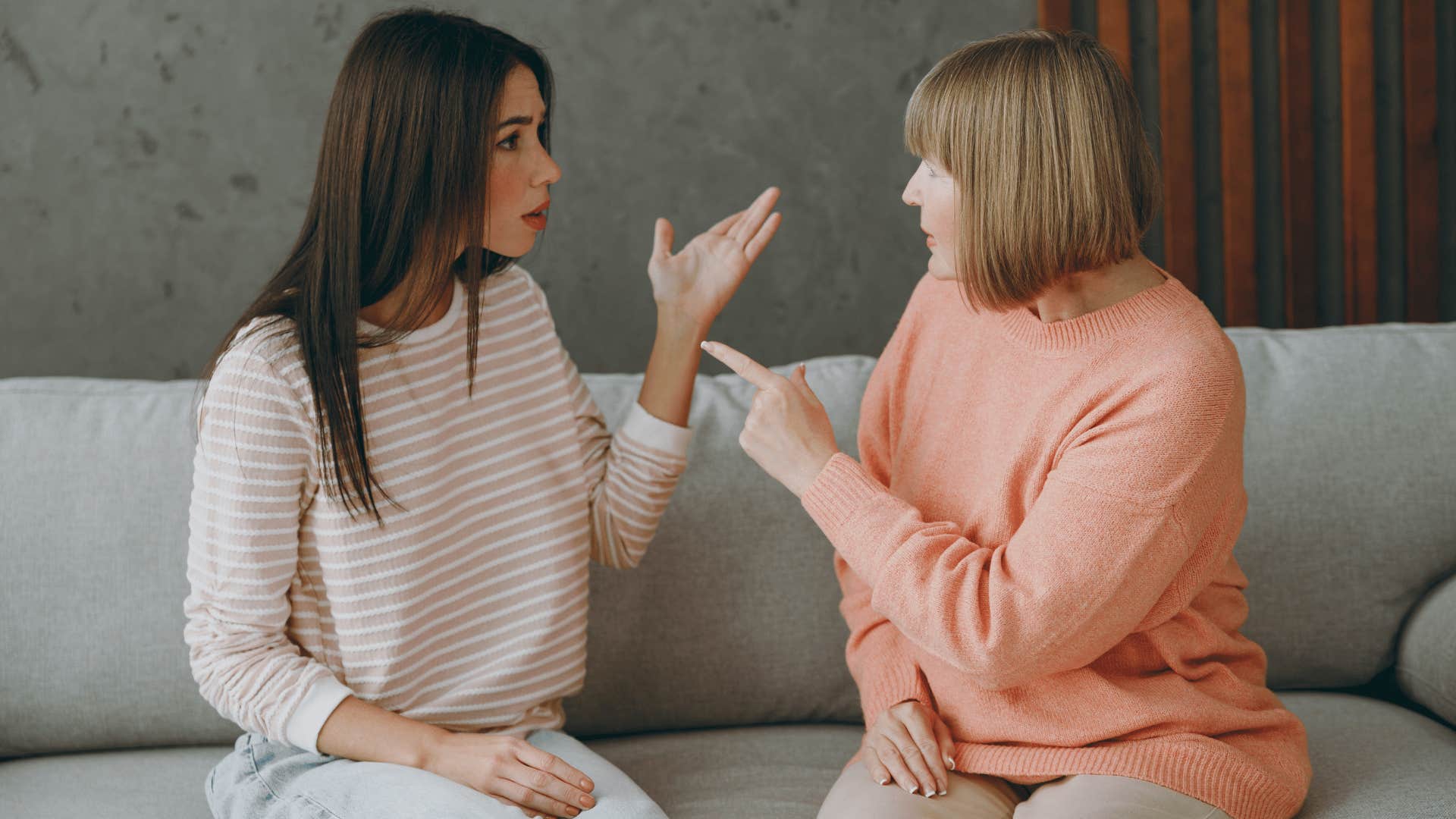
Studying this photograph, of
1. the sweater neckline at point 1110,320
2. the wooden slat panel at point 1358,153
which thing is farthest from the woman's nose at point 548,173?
the wooden slat panel at point 1358,153

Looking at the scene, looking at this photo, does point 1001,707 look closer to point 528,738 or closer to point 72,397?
point 528,738

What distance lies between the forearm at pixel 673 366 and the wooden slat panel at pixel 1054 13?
905mm

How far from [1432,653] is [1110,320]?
29.7 inches

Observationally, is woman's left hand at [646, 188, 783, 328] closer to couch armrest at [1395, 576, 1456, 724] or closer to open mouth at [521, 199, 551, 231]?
open mouth at [521, 199, 551, 231]

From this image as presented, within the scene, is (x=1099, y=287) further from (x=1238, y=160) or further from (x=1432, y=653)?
(x=1238, y=160)

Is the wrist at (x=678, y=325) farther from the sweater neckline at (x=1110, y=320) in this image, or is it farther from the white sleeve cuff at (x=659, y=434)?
the sweater neckline at (x=1110, y=320)

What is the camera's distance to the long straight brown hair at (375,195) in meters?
1.18

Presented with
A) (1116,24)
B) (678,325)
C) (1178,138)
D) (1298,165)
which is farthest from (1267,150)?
(678,325)

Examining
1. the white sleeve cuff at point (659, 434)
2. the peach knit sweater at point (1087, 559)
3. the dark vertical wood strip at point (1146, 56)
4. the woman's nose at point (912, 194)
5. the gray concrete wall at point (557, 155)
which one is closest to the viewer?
the peach knit sweater at point (1087, 559)

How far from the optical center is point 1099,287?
1157mm

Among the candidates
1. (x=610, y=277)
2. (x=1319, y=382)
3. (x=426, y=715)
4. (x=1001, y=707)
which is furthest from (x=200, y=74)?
(x=1319, y=382)

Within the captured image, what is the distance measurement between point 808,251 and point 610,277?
0.34 m

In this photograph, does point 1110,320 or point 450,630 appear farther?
point 450,630

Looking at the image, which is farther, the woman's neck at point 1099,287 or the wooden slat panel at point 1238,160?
the wooden slat panel at point 1238,160
